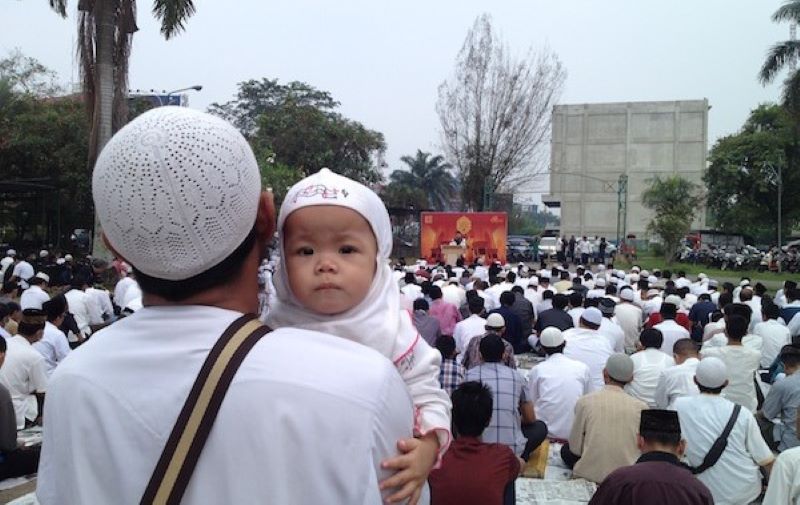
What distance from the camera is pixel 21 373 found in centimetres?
672

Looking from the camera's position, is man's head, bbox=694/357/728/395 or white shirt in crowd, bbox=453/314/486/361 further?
white shirt in crowd, bbox=453/314/486/361

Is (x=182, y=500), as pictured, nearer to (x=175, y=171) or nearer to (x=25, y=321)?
(x=175, y=171)

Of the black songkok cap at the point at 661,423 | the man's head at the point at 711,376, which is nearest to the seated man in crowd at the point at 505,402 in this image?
the man's head at the point at 711,376

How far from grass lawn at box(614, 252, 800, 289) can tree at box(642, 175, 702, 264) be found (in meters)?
0.98

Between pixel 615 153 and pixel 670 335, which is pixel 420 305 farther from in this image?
pixel 615 153

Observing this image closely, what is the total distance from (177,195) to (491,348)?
15.8 feet

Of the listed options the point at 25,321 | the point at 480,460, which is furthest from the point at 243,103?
the point at 480,460

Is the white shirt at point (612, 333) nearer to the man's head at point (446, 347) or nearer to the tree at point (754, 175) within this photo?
the man's head at point (446, 347)

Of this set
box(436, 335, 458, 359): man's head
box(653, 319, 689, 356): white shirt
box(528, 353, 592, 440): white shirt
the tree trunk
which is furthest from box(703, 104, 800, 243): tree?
box(436, 335, 458, 359): man's head

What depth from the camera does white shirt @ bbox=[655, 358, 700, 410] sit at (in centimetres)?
621

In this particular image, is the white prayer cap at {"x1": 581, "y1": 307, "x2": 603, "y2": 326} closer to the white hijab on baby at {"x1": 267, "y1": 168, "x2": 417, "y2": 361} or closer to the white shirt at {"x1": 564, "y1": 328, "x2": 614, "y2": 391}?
the white shirt at {"x1": 564, "y1": 328, "x2": 614, "y2": 391}

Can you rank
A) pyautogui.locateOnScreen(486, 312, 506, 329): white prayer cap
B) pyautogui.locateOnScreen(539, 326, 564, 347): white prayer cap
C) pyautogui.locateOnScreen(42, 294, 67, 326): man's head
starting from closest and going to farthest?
pyautogui.locateOnScreen(539, 326, 564, 347): white prayer cap, pyautogui.locateOnScreen(486, 312, 506, 329): white prayer cap, pyautogui.locateOnScreen(42, 294, 67, 326): man's head

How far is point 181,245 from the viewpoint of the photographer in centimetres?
123

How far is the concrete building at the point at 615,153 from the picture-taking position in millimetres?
53281
